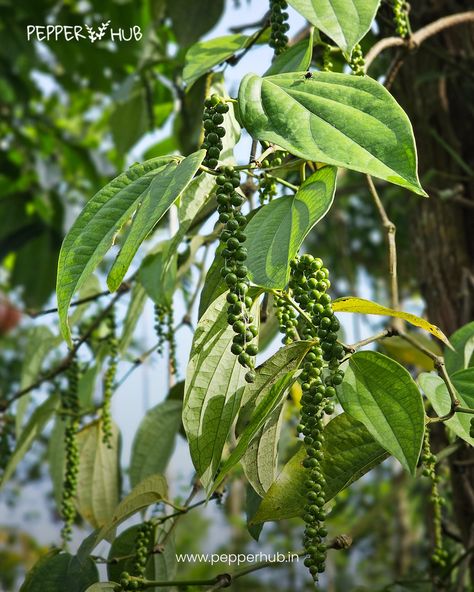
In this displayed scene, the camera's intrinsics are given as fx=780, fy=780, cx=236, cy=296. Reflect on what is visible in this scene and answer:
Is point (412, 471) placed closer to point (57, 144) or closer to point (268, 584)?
point (57, 144)

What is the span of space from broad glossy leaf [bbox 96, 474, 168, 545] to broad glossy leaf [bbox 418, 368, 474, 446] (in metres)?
0.23

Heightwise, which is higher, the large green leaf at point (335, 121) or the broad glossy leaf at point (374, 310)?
the large green leaf at point (335, 121)

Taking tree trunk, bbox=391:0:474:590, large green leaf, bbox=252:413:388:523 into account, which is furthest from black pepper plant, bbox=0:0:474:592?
tree trunk, bbox=391:0:474:590

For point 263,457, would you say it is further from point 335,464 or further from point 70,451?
point 70,451

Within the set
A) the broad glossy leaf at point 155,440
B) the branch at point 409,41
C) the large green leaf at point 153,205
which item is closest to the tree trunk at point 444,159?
the branch at point 409,41

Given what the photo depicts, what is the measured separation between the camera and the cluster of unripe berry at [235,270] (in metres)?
0.34

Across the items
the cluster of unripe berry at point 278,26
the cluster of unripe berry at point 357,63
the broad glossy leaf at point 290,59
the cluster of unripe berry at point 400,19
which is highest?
the cluster of unripe berry at point 400,19

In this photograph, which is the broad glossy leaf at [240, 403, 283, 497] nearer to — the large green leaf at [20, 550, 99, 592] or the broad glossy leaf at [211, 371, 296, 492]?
the broad glossy leaf at [211, 371, 296, 492]

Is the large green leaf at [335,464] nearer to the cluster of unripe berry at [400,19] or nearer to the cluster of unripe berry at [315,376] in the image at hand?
the cluster of unripe berry at [315,376]

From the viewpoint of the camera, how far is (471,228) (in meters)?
0.85

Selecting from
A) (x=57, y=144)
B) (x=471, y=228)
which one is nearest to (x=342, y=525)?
(x=57, y=144)

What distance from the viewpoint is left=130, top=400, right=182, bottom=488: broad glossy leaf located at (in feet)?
2.37

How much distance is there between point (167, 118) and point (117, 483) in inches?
28.8

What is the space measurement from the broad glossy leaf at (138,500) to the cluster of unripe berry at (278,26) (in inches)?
12.8
